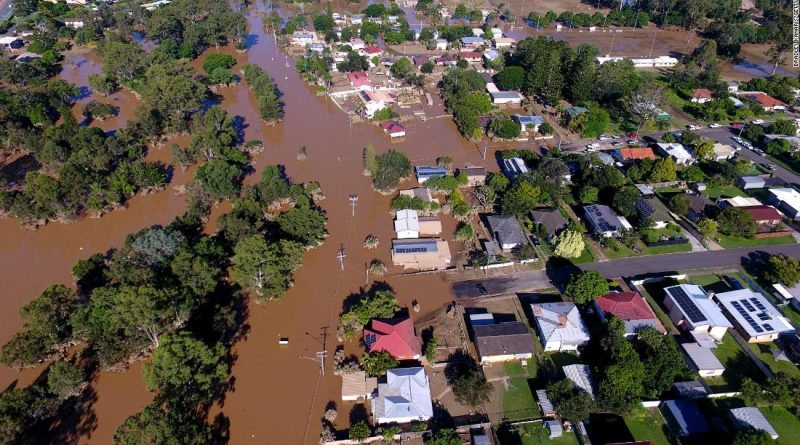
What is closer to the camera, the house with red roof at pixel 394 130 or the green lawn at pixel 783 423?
the green lawn at pixel 783 423

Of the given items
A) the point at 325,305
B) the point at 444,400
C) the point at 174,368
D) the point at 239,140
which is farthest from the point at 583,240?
the point at 239,140

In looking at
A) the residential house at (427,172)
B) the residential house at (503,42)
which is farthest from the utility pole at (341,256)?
the residential house at (503,42)

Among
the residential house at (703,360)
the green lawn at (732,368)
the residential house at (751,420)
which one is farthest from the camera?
the residential house at (703,360)

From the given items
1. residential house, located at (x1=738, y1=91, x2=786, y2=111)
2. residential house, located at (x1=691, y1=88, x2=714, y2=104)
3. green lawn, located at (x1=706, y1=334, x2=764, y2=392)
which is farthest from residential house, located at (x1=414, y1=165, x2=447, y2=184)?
residential house, located at (x1=738, y1=91, x2=786, y2=111)

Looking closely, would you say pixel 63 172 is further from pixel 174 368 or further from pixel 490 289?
pixel 490 289

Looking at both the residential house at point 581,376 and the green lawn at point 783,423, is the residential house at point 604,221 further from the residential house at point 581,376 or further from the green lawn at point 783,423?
the green lawn at point 783,423

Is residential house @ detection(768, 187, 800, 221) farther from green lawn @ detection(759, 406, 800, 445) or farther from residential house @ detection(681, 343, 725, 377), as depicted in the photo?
green lawn @ detection(759, 406, 800, 445)

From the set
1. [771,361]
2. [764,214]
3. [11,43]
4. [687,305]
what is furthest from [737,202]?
[11,43]
